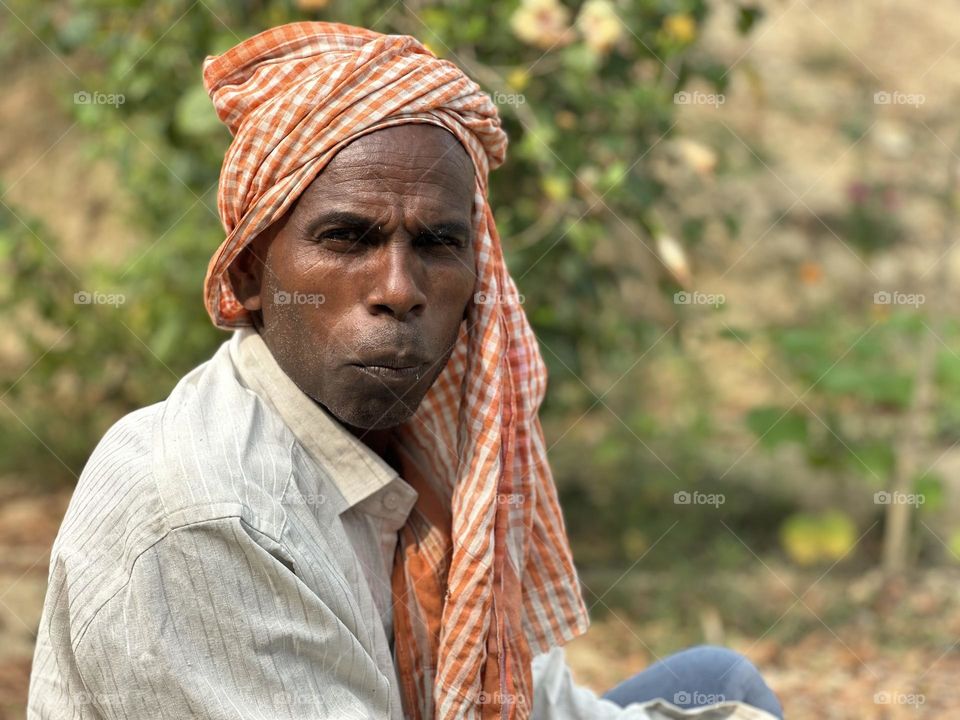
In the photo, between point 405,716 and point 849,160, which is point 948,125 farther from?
point 405,716

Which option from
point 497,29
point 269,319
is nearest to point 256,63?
point 269,319

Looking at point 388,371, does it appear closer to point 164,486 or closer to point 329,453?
point 329,453

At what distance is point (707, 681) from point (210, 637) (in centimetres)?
127

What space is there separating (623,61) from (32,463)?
3353mm

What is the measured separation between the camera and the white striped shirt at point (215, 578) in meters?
1.65

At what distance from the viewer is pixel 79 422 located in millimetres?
5461

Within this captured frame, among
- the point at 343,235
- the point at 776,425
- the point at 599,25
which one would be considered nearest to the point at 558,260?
the point at 599,25

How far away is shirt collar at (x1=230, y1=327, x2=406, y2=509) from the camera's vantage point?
6.59 feet

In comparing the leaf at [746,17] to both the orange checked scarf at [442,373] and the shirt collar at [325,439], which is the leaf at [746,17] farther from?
the shirt collar at [325,439]

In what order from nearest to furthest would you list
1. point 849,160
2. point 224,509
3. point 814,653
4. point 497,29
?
point 224,509 → point 497,29 → point 814,653 → point 849,160

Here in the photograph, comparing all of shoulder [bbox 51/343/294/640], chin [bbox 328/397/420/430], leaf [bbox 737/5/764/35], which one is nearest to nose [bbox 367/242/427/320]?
chin [bbox 328/397/420/430]

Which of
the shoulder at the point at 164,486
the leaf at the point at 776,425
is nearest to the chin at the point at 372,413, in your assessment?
the shoulder at the point at 164,486

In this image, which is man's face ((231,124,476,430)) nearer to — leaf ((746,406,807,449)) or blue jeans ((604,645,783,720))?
blue jeans ((604,645,783,720))

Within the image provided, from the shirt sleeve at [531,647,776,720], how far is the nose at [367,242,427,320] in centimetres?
91
